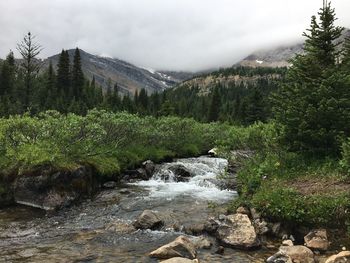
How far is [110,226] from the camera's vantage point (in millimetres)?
17562

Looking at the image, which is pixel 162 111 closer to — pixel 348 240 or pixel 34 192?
pixel 34 192

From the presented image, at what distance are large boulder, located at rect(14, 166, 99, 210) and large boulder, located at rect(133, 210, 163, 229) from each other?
5.89 metres

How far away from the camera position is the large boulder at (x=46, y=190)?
21.3 metres

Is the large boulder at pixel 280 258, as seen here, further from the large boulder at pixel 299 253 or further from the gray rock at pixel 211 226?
the gray rock at pixel 211 226

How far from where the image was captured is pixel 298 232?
15344 millimetres

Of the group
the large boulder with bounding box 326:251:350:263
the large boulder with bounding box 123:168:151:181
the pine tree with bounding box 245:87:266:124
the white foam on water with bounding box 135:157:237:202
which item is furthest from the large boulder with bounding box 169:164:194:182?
the pine tree with bounding box 245:87:266:124

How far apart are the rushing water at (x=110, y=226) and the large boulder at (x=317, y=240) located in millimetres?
1875

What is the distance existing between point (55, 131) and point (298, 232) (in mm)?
15783

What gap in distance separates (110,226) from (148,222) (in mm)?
1729

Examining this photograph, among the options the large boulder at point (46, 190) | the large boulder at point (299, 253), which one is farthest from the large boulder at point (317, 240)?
the large boulder at point (46, 190)

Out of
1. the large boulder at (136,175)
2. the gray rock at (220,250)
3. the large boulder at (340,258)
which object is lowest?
the gray rock at (220,250)

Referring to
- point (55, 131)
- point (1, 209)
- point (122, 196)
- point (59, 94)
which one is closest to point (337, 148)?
point (122, 196)

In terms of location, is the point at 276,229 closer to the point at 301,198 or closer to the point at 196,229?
the point at 301,198

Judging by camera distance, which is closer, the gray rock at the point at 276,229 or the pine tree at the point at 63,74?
the gray rock at the point at 276,229
